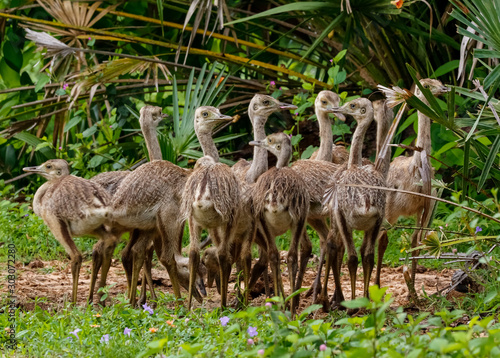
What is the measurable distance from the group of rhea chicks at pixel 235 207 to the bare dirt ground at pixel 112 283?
0.26 metres

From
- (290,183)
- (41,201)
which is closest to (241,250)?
(290,183)

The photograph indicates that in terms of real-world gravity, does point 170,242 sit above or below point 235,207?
below

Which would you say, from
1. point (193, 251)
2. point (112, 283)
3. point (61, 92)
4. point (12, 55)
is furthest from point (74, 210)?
point (12, 55)

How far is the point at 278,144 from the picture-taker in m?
6.83

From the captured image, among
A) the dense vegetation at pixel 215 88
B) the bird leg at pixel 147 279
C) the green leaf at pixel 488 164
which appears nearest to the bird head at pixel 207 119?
the dense vegetation at pixel 215 88

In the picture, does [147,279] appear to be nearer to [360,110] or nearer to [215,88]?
[360,110]

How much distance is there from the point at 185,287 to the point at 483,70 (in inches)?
181

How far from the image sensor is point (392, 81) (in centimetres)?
986

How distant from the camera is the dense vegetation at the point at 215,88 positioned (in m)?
5.84

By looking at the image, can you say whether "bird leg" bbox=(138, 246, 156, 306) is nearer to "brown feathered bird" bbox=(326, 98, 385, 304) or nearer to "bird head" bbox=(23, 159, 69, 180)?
"bird head" bbox=(23, 159, 69, 180)

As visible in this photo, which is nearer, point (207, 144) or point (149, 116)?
point (207, 144)

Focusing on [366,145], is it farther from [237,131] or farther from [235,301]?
[235,301]

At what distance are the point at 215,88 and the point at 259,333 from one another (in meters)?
4.99

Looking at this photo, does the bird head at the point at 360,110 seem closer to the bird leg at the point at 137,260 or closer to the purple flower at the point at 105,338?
the bird leg at the point at 137,260
